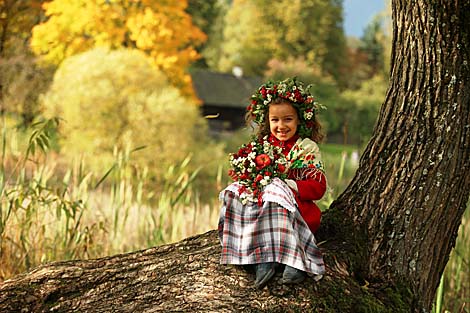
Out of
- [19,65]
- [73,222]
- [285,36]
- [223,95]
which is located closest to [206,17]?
[223,95]

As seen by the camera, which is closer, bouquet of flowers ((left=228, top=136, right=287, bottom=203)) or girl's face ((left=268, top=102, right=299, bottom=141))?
bouquet of flowers ((left=228, top=136, right=287, bottom=203))

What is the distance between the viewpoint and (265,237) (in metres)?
2.34

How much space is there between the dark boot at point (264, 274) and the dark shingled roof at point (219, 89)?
2786 cm

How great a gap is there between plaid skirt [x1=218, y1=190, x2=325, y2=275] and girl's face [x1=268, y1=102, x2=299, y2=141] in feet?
1.05

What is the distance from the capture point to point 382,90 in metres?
32.9

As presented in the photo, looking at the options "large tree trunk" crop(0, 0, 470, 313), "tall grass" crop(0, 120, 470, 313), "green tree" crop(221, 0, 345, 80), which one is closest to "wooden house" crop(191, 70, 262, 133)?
"green tree" crop(221, 0, 345, 80)

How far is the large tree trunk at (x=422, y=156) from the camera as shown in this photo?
106 inches

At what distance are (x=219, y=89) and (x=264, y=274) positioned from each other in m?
29.0

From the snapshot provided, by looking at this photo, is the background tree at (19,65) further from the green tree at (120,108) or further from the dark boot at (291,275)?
the dark boot at (291,275)

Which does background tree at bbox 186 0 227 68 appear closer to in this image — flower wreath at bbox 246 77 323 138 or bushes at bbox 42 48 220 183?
bushes at bbox 42 48 220 183

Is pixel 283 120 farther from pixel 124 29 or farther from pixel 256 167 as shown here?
pixel 124 29

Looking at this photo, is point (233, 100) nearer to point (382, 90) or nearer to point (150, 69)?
point (382, 90)

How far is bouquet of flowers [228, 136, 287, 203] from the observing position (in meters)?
2.38

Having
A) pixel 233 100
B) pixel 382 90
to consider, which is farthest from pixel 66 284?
pixel 382 90
